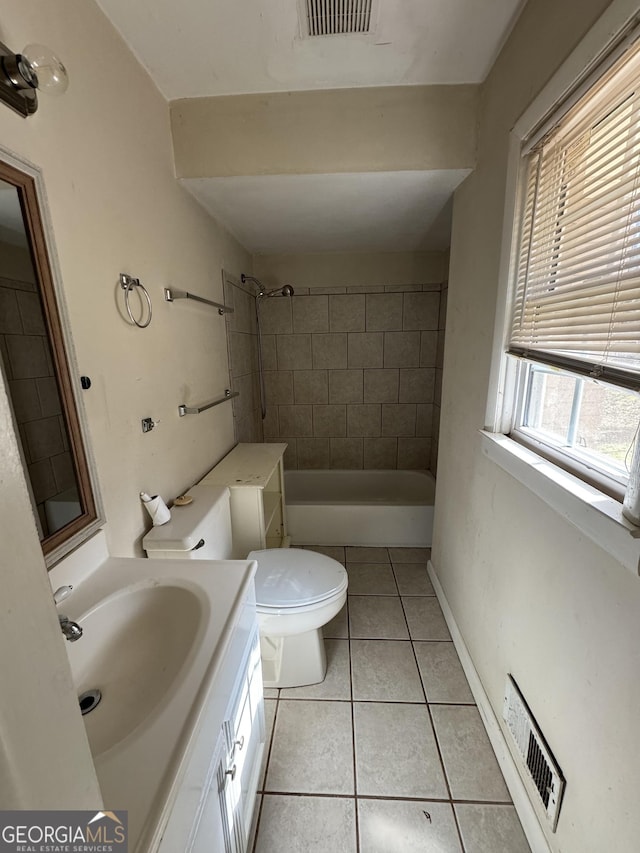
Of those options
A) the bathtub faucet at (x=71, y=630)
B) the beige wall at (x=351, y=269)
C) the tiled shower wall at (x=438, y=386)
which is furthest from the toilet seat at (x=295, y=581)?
the beige wall at (x=351, y=269)

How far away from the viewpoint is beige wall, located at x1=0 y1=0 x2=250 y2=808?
321 mm

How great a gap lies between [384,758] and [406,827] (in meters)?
0.19

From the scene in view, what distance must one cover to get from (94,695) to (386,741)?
109 centimetres

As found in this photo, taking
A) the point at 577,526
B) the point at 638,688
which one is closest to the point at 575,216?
the point at 577,526

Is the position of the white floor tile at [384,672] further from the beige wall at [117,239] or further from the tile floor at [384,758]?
the beige wall at [117,239]

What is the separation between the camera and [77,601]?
3.03ft

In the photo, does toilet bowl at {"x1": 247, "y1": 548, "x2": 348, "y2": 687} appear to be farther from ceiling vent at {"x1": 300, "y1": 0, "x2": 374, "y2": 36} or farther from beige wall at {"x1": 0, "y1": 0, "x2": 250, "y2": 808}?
ceiling vent at {"x1": 300, "y1": 0, "x2": 374, "y2": 36}

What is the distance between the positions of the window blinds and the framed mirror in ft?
4.23

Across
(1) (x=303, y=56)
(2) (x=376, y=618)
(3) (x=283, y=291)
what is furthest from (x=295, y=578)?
(3) (x=283, y=291)

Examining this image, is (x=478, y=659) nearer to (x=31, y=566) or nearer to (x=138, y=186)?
A: (x=31, y=566)

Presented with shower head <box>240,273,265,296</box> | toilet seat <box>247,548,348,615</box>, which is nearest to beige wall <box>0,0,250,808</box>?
toilet seat <box>247,548,348,615</box>

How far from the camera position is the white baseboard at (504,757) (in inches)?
40.5

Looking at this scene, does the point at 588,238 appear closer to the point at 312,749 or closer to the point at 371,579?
the point at 312,749

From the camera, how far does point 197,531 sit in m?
1.31
